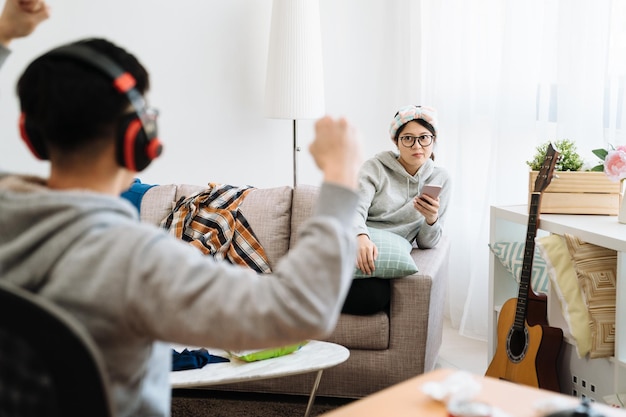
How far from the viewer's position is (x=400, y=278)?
109 inches

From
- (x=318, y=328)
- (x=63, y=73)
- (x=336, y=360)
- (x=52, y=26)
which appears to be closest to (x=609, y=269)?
(x=336, y=360)

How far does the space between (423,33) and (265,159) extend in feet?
Answer: 3.45

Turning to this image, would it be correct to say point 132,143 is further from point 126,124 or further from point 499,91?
point 499,91

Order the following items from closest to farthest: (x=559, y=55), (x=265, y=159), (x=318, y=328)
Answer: (x=318, y=328) → (x=559, y=55) → (x=265, y=159)

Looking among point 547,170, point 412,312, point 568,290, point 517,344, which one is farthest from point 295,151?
point 568,290

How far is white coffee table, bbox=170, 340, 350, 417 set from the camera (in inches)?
85.5

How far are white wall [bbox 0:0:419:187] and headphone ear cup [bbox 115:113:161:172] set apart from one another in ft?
10.2

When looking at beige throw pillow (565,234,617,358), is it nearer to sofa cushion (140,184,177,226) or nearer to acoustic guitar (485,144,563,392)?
acoustic guitar (485,144,563,392)

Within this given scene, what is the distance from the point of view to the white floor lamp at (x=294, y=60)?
3760 millimetres

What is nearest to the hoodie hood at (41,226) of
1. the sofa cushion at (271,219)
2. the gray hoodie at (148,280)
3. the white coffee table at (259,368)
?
the gray hoodie at (148,280)

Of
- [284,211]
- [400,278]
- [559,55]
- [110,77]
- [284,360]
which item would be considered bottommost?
[284,360]

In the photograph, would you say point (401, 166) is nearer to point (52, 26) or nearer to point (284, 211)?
point (284, 211)

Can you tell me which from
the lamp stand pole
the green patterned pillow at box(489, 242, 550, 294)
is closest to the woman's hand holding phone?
the green patterned pillow at box(489, 242, 550, 294)

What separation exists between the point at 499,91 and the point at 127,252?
302cm
